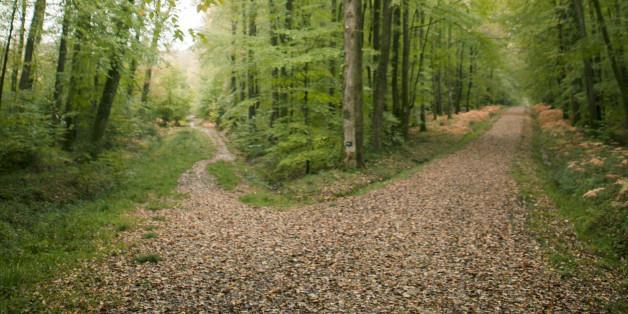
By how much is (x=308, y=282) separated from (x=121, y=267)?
3.09m

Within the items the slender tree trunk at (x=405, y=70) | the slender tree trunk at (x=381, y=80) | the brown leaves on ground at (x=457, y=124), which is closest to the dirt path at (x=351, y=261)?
the slender tree trunk at (x=381, y=80)

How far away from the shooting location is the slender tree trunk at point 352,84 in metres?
12.8

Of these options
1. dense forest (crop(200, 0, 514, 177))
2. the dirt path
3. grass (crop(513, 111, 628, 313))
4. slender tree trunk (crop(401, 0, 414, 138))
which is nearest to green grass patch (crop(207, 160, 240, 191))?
dense forest (crop(200, 0, 514, 177))

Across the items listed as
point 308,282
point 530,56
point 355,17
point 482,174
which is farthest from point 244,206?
point 530,56

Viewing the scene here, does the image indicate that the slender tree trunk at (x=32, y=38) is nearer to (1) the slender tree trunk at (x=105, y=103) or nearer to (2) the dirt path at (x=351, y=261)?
(1) the slender tree trunk at (x=105, y=103)

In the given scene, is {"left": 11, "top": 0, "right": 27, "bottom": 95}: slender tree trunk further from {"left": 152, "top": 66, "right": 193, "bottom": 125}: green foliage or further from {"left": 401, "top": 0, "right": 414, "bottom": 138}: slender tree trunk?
{"left": 152, "top": 66, "right": 193, "bottom": 125}: green foliage

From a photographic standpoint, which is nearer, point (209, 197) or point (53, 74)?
point (209, 197)

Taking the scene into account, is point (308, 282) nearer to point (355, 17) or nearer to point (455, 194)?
point (455, 194)

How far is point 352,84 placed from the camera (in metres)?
13.1

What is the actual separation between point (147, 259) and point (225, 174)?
32.2 ft

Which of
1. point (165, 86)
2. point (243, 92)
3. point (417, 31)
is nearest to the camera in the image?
point (417, 31)

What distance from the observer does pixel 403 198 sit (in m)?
10.9

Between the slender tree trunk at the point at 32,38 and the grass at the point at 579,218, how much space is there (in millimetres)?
13296

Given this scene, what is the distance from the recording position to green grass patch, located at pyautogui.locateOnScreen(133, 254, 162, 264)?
655 centimetres
